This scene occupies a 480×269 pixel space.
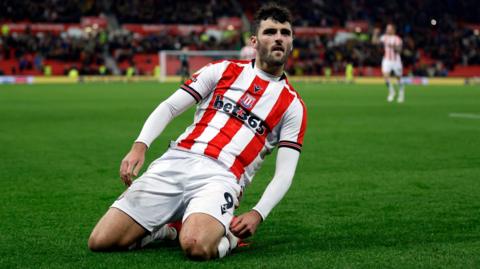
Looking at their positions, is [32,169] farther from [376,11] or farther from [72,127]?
[376,11]

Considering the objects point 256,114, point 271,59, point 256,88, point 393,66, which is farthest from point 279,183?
point 393,66

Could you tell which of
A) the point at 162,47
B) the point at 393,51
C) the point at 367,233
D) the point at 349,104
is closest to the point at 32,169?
the point at 367,233

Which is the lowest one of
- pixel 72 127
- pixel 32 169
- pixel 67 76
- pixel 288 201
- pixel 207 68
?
pixel 67 76

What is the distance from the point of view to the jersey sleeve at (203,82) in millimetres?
4867

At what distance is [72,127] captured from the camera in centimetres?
1307

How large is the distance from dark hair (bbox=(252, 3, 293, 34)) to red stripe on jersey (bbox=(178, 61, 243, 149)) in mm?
309

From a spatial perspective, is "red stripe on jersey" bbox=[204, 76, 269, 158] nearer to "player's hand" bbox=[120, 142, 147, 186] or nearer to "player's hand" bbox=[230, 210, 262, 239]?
"player's hand" bbox=[120, 142, 147, 186]

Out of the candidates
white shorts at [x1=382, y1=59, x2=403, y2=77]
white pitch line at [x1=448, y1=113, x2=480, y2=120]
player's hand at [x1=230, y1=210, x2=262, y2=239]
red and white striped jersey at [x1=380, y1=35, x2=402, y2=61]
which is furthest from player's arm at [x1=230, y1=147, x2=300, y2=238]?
red and white striped jersey at [x1=380, y1=35, x2=402, y2=61]

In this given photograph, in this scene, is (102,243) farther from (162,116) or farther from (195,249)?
(162,116)

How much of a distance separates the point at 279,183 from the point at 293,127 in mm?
392

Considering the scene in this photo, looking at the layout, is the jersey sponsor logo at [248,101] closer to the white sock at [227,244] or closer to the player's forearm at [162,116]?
the player's forearm at [162,116]

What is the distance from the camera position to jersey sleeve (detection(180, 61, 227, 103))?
16.0 feet

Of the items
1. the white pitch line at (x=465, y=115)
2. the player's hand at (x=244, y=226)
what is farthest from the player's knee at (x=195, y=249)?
the white pitch line at (x=465, y=115)

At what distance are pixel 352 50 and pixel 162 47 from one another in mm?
10300
